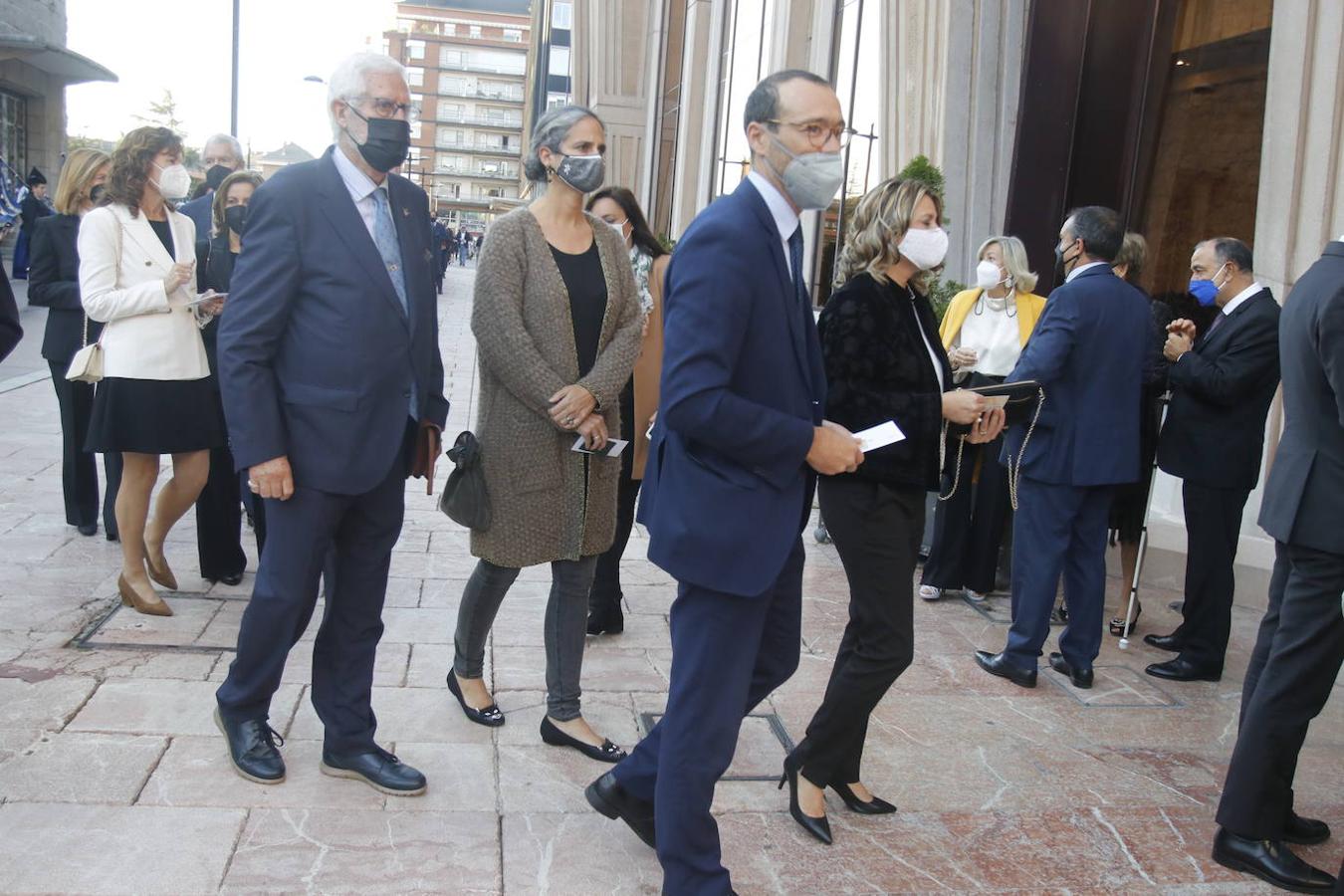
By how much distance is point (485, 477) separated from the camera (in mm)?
3848

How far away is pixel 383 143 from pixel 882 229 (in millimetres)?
1450

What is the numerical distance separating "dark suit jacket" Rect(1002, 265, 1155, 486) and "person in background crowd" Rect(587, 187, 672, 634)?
1.52m

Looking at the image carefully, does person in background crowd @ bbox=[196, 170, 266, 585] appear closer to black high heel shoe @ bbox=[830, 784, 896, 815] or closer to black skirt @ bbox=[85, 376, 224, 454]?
black skirt @ bbox=[85, 376, 224, 454]

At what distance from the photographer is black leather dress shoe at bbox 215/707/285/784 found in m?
3.49

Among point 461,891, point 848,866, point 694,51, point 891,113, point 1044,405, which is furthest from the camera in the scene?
point 694,51

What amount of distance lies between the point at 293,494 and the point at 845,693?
1682 millimetres

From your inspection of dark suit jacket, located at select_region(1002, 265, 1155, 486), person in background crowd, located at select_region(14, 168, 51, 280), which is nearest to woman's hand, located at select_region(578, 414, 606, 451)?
dark suit jacket, located at select_region(1002, 265, 1155, 486)

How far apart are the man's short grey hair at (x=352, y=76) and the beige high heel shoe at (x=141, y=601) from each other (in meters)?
2.55

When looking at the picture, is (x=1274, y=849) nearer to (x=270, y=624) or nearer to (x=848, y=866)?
(x=848, y=866)

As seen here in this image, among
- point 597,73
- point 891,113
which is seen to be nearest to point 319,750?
point 891,113

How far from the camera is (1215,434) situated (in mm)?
5156

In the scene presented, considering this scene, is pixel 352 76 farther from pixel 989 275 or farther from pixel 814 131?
pixel 989 275

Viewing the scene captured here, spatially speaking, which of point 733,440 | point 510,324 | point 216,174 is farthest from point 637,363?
point 216,174

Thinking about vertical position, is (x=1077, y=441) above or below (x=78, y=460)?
above
